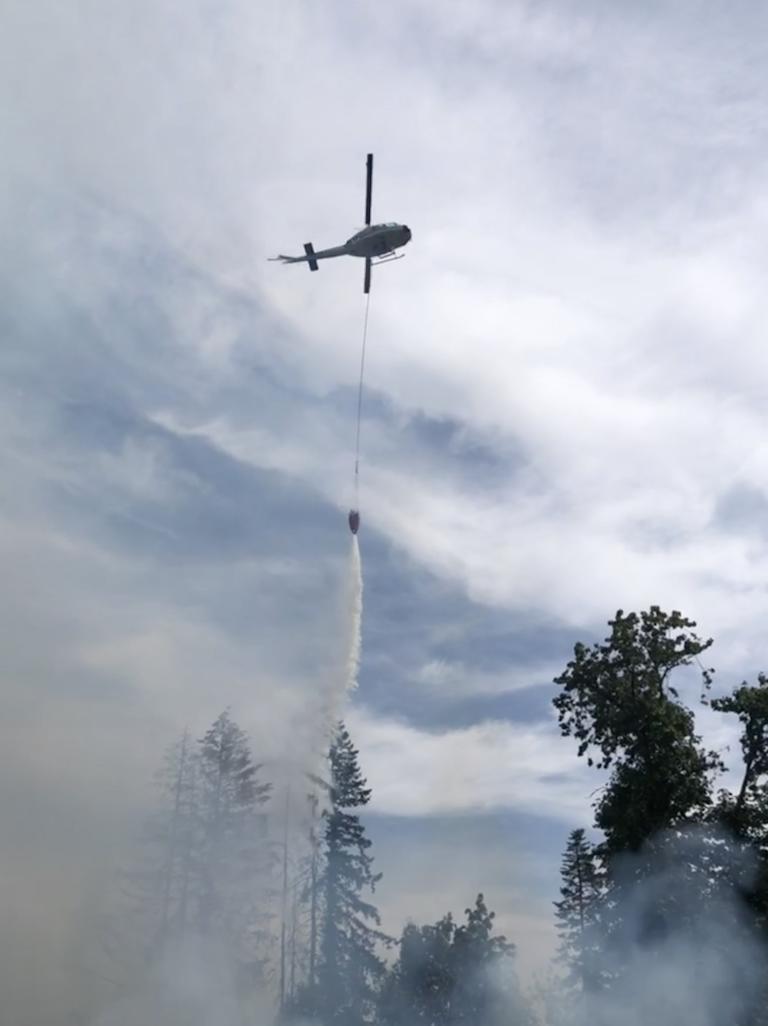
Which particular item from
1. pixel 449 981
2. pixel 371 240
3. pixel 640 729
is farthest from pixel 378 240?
pixel 449 981

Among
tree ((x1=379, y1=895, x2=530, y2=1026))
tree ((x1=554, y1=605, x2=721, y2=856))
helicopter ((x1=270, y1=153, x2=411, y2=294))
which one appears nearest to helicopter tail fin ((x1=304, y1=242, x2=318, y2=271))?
helicopter ((x1=270, y1=153, x2=411, y2=294))

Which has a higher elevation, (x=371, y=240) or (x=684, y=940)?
(x=371, y=240)

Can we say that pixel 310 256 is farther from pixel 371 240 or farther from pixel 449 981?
pixel 449 981

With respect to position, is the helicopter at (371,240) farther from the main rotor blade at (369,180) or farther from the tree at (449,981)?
the tree at (449,981)

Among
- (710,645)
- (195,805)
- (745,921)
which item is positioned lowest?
(745,921)

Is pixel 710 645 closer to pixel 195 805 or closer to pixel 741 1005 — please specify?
pixel 741 1005

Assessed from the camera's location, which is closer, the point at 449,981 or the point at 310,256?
the point at 310,256

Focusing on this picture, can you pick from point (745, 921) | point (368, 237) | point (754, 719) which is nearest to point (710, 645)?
point (754, 719)

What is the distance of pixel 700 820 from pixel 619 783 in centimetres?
408

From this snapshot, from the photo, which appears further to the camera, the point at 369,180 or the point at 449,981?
the point at 449,981

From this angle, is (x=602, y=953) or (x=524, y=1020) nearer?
(x=602, y=953)

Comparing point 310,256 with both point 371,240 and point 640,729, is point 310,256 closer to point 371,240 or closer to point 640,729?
point 371,240

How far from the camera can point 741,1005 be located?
140ft

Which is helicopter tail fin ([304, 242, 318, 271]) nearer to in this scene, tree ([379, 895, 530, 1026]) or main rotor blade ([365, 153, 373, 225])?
main rotor blade ([365, 153, 373, 225])
